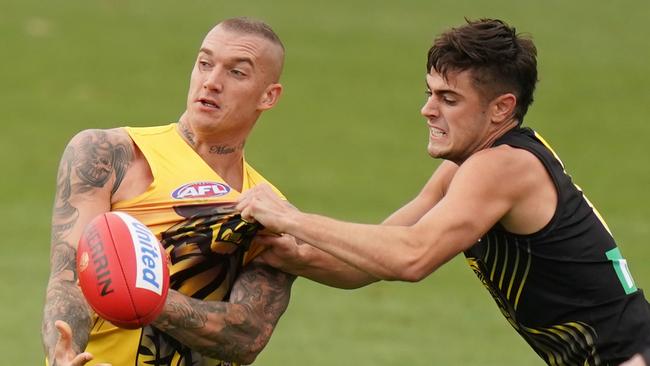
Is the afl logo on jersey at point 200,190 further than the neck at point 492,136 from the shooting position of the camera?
No

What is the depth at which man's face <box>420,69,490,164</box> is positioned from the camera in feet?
27.5

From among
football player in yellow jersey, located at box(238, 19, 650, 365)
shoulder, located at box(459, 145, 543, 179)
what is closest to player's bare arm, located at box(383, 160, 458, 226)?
football player in yellow jersey, located at box(238, 19, 650, 365)

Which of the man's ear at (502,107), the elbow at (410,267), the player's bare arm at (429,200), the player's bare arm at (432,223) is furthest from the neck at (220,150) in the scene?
the man's ear at (502,107)

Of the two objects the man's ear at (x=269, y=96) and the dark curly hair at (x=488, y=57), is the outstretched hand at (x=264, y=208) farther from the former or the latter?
the dark curly hair at (x=488, y=57)

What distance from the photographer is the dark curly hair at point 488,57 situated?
8.38 m

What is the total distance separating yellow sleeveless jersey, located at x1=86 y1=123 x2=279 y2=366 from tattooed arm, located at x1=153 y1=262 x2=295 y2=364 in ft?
0.60

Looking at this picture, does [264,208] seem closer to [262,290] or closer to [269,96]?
[262,290]

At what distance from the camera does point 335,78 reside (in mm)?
28141

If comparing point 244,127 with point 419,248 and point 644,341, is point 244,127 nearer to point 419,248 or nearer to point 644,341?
point 419,248

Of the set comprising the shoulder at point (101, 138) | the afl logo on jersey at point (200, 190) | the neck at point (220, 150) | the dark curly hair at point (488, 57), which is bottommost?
the afl logo on jersey at point (200, 190)

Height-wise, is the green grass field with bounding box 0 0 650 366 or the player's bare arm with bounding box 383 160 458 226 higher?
the player's bare arm with bounding box 383 160 458 226

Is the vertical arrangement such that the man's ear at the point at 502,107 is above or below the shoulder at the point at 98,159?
above

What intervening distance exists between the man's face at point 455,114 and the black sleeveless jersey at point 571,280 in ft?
0.51

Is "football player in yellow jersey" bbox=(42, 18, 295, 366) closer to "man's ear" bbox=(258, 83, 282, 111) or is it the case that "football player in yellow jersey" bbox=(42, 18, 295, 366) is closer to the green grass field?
"man's ear" bbox=(258, 83, 282, 111)
